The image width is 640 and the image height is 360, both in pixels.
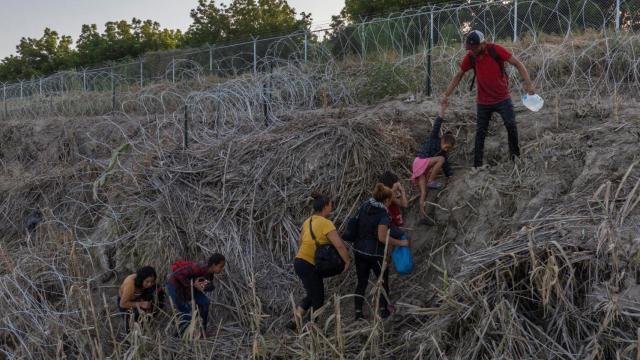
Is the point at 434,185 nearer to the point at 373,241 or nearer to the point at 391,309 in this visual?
the point at 373,241

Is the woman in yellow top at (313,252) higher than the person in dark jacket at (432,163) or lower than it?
lower

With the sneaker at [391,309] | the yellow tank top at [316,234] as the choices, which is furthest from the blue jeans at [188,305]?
the sneaker at [391,309]

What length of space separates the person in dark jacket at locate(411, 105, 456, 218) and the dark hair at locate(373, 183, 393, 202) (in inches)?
26.6

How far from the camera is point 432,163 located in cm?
610

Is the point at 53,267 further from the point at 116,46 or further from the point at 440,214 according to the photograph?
the point at 116,46

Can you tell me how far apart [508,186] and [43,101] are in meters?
12.8

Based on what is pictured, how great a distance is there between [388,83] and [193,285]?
14.7ft

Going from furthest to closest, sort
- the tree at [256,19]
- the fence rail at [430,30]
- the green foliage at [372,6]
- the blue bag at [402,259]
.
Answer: the tree at [256,19], the green foliage at [372,6], the fence rail at [430,30], the blue bag at [402,259]

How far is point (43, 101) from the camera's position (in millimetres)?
15070

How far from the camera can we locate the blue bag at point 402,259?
540 centimetres

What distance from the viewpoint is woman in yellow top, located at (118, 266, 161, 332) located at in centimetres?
583

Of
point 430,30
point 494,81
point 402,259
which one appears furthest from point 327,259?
point 430,30

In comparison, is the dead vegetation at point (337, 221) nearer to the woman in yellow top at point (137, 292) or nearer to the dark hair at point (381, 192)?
the woman in yellow top at point (137, 292)

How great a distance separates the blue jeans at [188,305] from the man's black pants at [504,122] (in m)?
2.92
